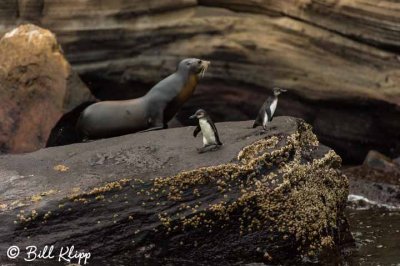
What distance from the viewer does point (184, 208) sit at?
20.2 ft

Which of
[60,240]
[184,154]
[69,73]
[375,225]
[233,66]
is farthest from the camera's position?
[233,66]

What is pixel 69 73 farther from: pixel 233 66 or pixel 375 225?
pixel 375 225

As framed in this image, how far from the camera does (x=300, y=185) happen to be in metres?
6.43

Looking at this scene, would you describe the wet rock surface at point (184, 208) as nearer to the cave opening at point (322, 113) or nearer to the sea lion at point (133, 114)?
the sea lion at point (133, 114)

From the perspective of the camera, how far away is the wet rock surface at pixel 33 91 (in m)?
10.0

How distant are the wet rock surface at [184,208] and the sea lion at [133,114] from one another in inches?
52.5

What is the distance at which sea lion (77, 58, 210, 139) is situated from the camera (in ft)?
26.1

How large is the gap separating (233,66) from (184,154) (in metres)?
4.64

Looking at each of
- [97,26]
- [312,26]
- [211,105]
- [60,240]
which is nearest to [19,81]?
[97,26]
